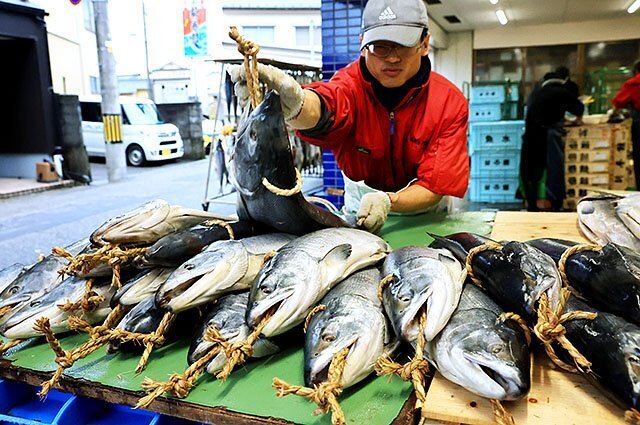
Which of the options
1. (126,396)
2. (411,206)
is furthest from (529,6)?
(126,396)

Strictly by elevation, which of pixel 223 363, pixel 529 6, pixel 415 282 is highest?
pixel 529 6

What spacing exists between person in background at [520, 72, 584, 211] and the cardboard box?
10108 millimetres

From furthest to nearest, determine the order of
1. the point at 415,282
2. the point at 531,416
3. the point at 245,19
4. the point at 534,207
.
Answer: the point at 245,19 → the point at 534,207 → the point at 415,282 → the point at 531,416

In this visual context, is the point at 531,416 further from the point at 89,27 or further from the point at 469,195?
the point at 89,27

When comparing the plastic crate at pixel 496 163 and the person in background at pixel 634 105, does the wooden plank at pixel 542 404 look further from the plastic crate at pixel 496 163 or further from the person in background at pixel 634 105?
the plastic crate at pixel 496 163

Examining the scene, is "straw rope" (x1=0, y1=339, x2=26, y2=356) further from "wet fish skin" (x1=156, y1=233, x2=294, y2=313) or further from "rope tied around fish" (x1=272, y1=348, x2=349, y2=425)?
"rope tied around fish" (x1=272, y1=348, x2=349, y2=425)

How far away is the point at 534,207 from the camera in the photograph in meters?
8.62

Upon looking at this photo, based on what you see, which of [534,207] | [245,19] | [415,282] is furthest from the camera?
[245,19]

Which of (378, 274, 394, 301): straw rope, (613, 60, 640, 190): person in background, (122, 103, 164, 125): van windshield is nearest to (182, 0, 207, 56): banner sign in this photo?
(122, 103, 164, 125): van windshield

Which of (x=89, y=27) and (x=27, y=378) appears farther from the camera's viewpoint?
(x=89, y=27)

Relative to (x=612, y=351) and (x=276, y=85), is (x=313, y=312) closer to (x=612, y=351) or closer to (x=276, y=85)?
(x=612, y=351)

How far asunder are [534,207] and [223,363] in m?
8.27

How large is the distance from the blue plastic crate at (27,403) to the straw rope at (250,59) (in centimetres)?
111

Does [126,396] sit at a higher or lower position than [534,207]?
higher
